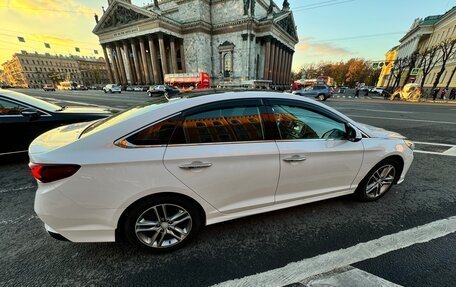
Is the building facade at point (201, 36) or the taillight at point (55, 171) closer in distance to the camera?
the taillight at point (55, 171)

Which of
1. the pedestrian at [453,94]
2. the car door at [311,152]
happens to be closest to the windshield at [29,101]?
the car door at [311,152]

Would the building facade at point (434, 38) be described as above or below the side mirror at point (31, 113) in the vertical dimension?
above

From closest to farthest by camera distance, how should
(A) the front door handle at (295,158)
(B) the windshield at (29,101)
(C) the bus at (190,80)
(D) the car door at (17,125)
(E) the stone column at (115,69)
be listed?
(A) the front door handle at (295,158), (D) the car door at (17,125), (B) the windshield at (29,101), (C) the bus at (190,80), (E) the stone column at (115,69)

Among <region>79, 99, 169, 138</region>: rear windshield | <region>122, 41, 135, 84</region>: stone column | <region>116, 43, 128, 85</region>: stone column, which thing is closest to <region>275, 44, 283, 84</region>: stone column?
<region>122, 41, 135, 84</region>: stone column

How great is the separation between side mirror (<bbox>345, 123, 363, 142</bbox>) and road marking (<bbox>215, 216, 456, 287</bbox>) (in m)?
1.15

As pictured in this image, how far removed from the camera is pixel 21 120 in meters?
3.96

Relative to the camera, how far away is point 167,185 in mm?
1814

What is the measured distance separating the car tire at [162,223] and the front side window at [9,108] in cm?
413

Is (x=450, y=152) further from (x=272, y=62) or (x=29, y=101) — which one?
(x=272, y=62)

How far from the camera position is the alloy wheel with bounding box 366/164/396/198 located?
2.85 metres

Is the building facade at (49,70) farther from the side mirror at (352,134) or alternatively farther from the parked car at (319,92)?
the side mirror at (352,134)

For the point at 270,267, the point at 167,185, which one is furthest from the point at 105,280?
the point at 270,267

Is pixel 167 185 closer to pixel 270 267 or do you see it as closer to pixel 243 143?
pixel 243 143

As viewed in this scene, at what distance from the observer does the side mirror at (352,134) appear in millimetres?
2424
